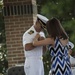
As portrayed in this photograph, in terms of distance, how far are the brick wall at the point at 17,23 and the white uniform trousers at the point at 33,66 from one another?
1590 millimetres

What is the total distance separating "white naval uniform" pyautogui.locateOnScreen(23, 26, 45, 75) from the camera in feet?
18.9

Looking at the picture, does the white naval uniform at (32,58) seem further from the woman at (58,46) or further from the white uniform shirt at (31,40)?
the woman at (58,46)

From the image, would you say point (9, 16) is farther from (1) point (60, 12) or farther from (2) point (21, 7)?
(1) point (60, 12)

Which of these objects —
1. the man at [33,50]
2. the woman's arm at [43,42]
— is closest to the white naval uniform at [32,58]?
the man at [33,50]

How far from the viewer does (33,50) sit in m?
5.75

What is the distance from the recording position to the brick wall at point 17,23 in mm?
7457

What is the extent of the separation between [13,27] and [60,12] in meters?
1.94

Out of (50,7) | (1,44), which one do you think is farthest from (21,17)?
(1,44)

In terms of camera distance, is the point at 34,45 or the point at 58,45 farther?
the point at 34,45

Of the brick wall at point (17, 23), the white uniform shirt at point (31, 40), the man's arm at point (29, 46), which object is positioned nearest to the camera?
the man's arm at point (29, 46)

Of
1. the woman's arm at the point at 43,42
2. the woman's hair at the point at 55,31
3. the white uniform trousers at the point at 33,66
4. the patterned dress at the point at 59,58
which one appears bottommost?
the white uniform trousers at the point at 33,66

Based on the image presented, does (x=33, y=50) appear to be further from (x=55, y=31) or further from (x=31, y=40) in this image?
(x=55, y=31)

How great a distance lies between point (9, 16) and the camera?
7523 mm

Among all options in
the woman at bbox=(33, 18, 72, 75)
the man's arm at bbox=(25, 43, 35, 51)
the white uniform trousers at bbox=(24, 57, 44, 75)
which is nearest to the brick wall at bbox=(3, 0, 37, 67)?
the white uniform trousers at bbox=(24, 57, 44, 75)
